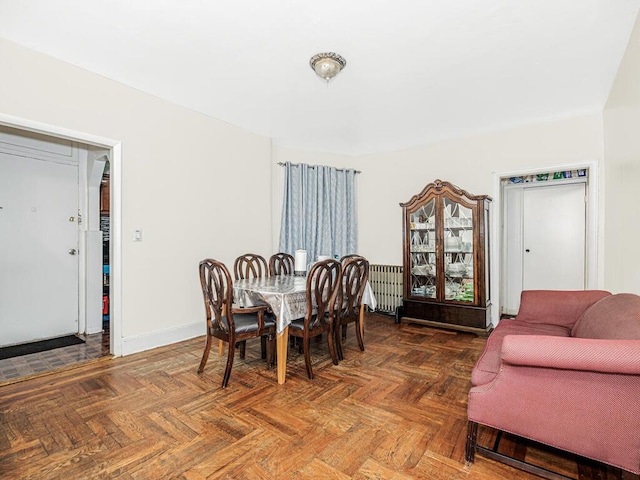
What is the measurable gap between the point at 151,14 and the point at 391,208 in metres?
3.57

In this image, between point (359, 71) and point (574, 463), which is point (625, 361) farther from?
point (359, 71)

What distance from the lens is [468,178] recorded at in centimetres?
414

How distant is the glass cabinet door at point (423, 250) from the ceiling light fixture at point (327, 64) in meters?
2.10

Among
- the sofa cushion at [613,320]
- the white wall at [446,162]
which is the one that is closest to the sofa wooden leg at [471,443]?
the sofa cushion at [613,320]

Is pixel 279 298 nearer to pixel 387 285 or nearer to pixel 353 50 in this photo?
pixel 353 50

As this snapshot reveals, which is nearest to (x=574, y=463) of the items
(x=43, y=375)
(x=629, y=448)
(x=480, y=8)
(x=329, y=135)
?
(x=629, y=448)

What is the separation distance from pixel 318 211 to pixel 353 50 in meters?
2.52

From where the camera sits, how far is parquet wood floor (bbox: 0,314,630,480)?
153cm

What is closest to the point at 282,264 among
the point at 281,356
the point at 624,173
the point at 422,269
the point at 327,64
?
the point at 281,356

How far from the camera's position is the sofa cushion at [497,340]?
1629 mm

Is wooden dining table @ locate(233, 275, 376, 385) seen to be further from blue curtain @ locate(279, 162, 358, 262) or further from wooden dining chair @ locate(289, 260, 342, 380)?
blue curtain @ locate(279, 162, 358, 262)

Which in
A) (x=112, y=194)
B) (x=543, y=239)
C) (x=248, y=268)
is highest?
(x=112, y=194)

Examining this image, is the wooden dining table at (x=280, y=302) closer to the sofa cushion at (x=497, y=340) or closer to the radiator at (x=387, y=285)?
the sofa cushion at (x=497, y=340)

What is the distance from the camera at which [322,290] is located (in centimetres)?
262
